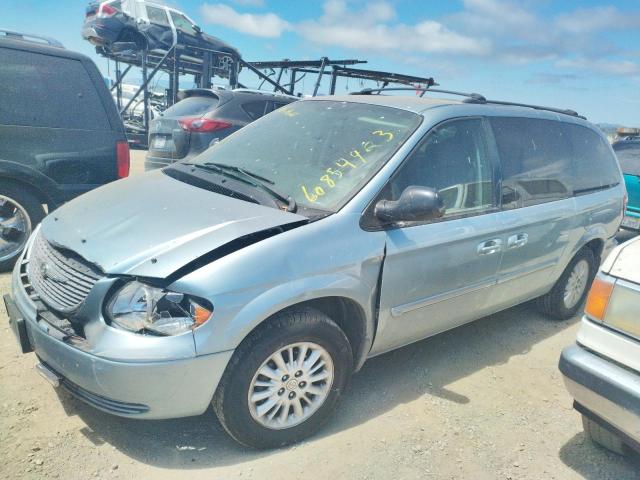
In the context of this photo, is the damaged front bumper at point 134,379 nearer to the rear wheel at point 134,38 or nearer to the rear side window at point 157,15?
the rear wheel at point 134,38

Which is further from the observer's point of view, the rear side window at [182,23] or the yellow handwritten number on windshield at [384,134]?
the rear side window at [182,23]

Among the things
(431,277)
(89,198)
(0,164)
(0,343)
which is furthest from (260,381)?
(0,164)

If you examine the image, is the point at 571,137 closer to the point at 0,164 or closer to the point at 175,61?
the point at 0,164

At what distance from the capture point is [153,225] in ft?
7.47

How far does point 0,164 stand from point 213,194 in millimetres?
2417

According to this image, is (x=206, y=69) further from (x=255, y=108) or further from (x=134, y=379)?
(x=134, y=379)

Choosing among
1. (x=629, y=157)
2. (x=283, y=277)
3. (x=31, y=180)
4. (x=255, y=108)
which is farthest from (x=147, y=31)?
(x=283, y=277)

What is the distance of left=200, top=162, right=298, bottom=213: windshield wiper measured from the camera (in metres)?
2.48

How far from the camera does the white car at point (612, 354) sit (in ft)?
6.68

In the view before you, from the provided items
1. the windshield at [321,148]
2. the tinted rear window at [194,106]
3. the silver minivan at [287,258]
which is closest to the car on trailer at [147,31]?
the tinted rear window at [194,106]

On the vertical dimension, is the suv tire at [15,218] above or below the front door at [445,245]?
below

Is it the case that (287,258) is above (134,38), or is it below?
below

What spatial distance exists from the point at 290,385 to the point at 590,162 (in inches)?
130

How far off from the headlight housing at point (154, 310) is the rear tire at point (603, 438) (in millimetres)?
2008
